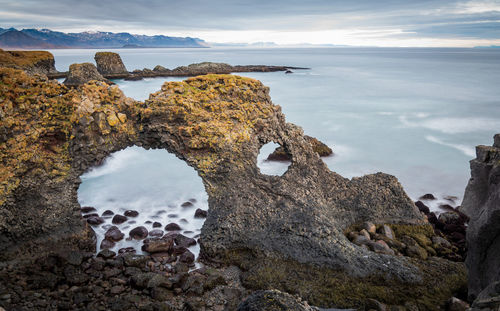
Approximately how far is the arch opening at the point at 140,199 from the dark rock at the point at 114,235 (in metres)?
0.03

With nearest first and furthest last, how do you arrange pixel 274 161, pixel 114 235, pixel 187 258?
pixel 187 258, pixel 114 235, pixel 274 161

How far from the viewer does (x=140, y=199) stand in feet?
46.5

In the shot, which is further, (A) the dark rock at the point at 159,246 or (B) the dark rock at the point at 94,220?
(B) the dark rock at the point at 94,220

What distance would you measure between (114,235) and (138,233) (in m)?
0.69

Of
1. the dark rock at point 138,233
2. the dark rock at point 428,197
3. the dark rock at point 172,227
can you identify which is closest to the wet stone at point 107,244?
the dark rock at point 138,233

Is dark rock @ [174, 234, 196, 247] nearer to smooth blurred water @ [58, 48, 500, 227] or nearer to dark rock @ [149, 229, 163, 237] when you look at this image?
dark rock @ [149, 229, 163, 237]

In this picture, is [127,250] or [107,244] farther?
[107,244]

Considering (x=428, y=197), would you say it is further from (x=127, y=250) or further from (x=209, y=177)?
(x=127, y=250)

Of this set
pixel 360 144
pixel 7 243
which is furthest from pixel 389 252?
pixel 360 144

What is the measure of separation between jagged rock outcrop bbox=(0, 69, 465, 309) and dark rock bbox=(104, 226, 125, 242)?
95cm

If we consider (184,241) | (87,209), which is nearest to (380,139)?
(184,241)

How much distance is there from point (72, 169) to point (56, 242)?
6.44 ft

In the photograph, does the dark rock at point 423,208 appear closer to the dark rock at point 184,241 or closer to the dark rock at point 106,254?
the dark rock at point 184,241

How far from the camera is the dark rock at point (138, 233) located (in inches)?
427
